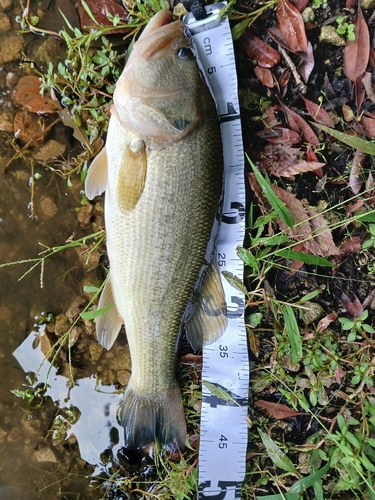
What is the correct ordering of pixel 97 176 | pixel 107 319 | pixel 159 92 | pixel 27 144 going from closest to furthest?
pixel 159 92
pixel 97 176
pixel 107 319
pixel 27 144

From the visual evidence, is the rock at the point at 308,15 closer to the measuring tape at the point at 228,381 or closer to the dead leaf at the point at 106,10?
the measuring tape at the point at 228,381

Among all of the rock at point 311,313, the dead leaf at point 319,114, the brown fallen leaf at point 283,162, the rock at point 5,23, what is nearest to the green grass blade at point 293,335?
the rock at point 311,313

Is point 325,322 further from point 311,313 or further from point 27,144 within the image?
point 27,144

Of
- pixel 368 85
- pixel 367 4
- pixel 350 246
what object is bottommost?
pixel 350 246

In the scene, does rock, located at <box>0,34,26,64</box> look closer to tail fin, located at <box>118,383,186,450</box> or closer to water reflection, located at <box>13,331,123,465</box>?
water reflection, located at <box>13,331,123,465</box>

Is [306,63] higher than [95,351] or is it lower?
higher

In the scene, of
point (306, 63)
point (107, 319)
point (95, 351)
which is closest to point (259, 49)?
point (306, 63)

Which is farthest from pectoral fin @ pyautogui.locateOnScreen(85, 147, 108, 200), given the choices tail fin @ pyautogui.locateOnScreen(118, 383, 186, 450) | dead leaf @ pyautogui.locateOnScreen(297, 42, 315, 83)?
dead leaf @ pyautogui.locateOnScreen(297, 42, 315, 83)
